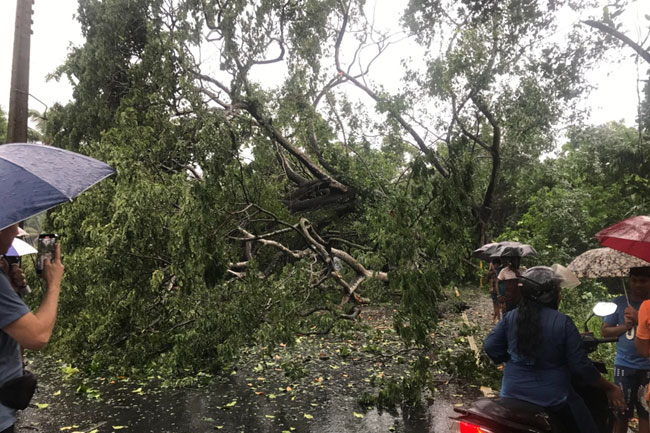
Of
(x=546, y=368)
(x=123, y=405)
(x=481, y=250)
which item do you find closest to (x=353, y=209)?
(x=481, y=250)

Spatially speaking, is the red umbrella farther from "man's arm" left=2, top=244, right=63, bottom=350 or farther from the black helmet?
"man's arm" left=2, top=244, right=63, bottom=350

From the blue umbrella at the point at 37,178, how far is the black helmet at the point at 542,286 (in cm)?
228

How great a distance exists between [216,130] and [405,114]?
6.05 m

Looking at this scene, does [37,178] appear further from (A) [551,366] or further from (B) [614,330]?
(B) [614,330]

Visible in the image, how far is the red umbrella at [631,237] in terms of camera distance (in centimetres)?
329

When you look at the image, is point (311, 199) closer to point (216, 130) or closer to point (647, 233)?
point (216, 130)

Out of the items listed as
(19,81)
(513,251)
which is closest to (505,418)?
(513,251)

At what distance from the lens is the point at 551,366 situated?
2.38m

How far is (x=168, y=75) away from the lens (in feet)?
29.0

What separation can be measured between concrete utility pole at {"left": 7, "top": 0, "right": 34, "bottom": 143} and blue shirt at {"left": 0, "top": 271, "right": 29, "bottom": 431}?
4.78 m

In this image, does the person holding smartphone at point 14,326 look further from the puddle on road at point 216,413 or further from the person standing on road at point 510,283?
the person standing on road at point 510,283

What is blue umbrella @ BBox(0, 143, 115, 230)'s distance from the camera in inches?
78.9

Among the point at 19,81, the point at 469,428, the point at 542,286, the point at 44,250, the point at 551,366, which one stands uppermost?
the point at 19,81

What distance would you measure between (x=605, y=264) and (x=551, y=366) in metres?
2.64
